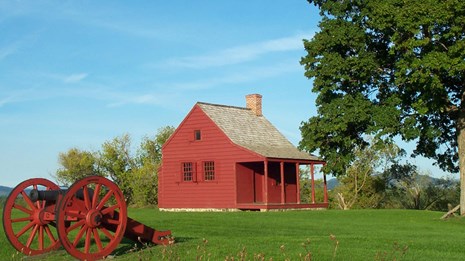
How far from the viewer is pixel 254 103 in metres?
44.1

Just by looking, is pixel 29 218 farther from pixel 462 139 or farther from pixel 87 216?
pixel 462 139

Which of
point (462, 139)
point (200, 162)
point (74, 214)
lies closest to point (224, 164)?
point (200, 162)

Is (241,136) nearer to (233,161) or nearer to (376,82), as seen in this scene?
(233,161)

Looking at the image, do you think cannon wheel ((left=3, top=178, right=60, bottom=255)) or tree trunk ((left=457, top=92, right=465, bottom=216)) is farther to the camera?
tree trunk ((left=457, top=92, right=465, bottom=216))

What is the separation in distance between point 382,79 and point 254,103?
14818 millimetres

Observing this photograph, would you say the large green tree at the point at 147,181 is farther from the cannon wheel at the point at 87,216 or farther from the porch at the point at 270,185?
the cannon wheel at the point at 87,216

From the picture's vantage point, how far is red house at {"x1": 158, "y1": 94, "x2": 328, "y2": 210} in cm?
3694

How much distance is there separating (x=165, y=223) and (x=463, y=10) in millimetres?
13753

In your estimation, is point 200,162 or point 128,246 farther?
point 200,162

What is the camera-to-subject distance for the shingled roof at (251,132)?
3775cm

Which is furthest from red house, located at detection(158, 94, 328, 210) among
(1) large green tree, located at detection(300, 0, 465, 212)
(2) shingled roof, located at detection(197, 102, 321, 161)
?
(1) large green tree, located at detection(300, 0, 465, 212)

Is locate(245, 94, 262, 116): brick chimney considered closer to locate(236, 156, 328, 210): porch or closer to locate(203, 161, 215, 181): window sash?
locate(236, 156, 328, 210): porch

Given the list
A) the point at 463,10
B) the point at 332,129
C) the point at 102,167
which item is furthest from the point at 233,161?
the point at 102,167

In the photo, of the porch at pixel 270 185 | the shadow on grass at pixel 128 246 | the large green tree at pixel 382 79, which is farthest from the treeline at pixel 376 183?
the shadow on grass at pixel 128 246
